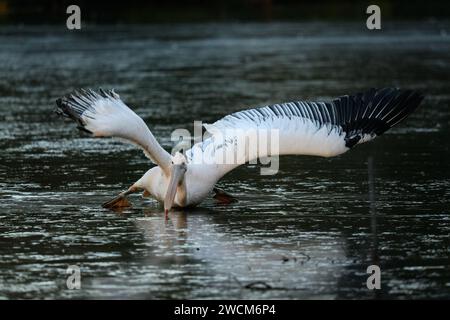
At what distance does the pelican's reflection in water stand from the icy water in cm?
2

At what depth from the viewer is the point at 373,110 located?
12.0 m

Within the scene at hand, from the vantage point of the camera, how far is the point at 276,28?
4534 cm

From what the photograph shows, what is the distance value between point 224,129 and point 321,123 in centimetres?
95

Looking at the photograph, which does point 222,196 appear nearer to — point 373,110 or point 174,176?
point 174,176

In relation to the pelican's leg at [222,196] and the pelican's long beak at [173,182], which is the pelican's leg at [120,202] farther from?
the pelican's leg at [222,196]

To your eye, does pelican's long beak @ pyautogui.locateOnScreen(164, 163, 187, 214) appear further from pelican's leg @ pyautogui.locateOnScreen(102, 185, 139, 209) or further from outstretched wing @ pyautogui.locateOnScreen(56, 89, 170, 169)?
pelican's leg @ pyautogui.locateOnScreen(102, 185, 139, 209)

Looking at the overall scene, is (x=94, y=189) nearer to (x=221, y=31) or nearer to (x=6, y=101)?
(x=6, y=101)

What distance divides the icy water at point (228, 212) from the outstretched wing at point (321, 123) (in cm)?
60

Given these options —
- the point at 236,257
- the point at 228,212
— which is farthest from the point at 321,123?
the point at 236,257

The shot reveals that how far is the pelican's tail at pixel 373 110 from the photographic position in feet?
39.0

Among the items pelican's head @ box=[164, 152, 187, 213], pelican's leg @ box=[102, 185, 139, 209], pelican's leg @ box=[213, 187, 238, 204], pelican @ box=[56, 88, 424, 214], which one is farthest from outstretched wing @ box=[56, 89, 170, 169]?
pelican's leg @ box=[213, 187, 238, 204]

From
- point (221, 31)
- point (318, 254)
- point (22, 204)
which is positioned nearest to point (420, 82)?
point (22, 204)

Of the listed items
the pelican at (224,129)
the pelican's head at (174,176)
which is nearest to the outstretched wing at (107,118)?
the pelican at (224,129)
